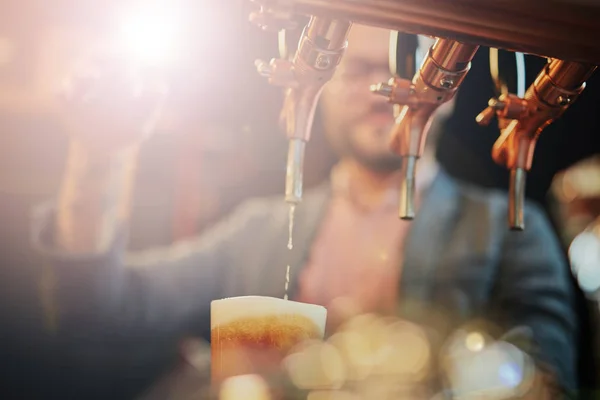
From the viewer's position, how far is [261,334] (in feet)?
2.78

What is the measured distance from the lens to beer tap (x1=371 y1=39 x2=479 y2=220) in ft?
2.13

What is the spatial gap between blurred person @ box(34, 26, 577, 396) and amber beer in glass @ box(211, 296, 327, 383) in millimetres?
143

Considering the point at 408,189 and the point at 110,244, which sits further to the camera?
the point at 110,244

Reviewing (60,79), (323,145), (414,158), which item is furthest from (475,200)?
(60,79)

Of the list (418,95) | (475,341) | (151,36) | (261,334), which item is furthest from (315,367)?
(151,36)

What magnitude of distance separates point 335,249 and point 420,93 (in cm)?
40

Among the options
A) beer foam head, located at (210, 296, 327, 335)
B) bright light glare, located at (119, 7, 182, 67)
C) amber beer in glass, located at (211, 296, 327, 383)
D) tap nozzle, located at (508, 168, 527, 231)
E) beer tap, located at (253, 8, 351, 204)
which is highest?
bright light glare, located at (119, 7, 182, 67)

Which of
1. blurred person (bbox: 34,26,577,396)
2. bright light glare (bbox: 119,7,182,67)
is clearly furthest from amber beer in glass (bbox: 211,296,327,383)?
bright light glare (bbox: 119,7,182,67)

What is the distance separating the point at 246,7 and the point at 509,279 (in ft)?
2.12

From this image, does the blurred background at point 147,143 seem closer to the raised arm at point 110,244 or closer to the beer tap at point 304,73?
the raised arm at point 110,244

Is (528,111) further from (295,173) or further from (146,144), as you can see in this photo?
(146,144)

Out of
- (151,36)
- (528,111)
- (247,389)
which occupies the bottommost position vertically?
(247,389)

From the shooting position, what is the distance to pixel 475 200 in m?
1.12

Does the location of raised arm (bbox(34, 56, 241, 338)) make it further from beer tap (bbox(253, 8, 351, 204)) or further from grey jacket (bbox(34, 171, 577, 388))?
beer tap (bbox(253, 8, 351, 204))
